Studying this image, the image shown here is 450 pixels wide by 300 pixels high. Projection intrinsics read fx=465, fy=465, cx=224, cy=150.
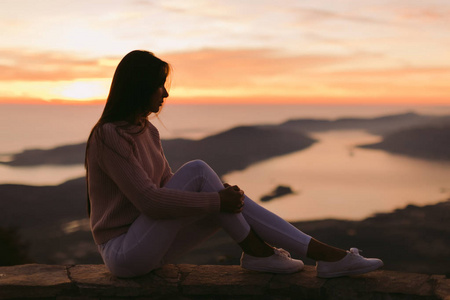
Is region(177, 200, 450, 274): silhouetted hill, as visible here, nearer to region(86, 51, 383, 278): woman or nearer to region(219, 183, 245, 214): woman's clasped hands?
region(86, 51, 383, 278): woman

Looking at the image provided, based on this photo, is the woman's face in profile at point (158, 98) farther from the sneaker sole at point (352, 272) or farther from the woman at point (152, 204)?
the sneaker sole at point (352, 272)

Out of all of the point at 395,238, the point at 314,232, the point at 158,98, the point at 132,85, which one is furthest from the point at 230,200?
the point at 314,232

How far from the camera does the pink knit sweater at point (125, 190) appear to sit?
216cm

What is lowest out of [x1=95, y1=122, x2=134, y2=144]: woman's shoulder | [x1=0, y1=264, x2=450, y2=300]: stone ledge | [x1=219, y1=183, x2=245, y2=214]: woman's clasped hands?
[x1=0, y1=264, x2=450, y2=300]: stone ledge

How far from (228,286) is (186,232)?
374 millimetres

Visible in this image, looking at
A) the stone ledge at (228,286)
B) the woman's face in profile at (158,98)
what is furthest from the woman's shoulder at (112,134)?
the stone ledge at (228,286)

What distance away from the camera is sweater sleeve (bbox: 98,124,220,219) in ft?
7.09

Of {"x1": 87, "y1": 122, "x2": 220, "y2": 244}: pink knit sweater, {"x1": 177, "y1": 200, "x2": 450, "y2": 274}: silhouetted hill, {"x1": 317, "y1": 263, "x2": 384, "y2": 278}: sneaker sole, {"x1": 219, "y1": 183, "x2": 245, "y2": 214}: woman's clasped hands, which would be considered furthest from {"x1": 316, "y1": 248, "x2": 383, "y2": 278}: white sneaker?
{"x1": 177, "y1": 200, "x2": 450, "y2": 274}: silhouetted hill

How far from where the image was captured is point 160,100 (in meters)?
2.36

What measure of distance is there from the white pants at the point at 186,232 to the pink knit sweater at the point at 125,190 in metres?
0.07

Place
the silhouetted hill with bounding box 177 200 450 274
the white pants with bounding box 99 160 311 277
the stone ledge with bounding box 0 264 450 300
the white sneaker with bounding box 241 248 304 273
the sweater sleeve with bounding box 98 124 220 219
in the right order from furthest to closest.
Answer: the silhouetted hill with bounding box 177 200 450 274
the white sneaker with bounding box 241 248 304 273
the stone ledge with bounding box 0 264 450 300
the white pants with bounding box 99 160 311 277
the sweater sleeve with bounding box 98 124 220 219

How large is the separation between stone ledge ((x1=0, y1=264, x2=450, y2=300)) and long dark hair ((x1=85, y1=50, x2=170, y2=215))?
0.79 m

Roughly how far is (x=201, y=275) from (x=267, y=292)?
40 centimetres

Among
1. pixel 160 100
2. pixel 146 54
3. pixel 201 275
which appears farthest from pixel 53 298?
pixel 146 54
